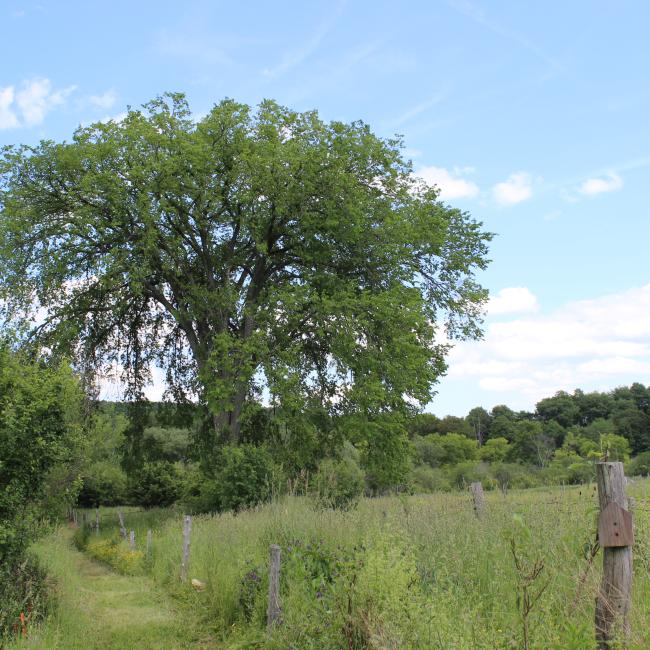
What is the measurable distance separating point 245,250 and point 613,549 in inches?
829

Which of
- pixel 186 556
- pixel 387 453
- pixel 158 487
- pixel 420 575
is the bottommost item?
pixel 158 487

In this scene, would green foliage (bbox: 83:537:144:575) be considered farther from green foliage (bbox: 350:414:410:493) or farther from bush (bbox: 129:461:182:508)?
bush (bbox: 129:461:182:508)

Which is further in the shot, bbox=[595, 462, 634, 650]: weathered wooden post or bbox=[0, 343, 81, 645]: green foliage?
bbox=[0, 343, 81, 645]: green foliage

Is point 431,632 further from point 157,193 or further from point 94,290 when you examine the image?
point 94,290

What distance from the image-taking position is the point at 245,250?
2458 cm

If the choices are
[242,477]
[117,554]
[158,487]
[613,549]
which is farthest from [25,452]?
[158,487]

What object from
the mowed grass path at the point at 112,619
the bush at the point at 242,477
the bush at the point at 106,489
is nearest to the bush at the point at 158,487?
the bush at the point at 106,489

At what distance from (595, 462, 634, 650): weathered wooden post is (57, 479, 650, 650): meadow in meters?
0.15

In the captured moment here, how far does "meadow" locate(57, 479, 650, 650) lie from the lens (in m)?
5.00

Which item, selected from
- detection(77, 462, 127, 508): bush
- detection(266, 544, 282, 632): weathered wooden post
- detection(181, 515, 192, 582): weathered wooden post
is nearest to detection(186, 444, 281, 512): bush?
detection(181, 515, 192, 582): weathered wooden post

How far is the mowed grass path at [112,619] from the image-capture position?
342 inches

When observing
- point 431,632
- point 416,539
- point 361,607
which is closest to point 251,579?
point 416,539

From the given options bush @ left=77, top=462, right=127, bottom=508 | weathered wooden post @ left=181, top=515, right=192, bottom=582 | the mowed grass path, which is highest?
weathered wooden post @ left=181, top=515, right=192, bottom=582

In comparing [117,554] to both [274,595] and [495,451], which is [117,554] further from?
[495,451]
